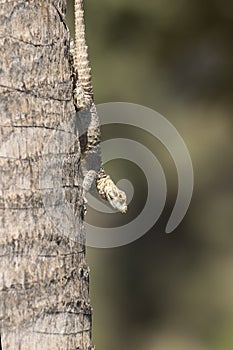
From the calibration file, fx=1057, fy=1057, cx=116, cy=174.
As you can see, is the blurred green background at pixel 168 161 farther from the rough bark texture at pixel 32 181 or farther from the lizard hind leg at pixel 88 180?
the rough bark texture at pixel 32 181

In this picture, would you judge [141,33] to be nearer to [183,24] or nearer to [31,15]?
[183,24]

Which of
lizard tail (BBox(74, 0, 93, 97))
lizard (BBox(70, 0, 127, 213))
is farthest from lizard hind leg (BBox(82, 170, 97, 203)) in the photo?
lizard tail (BBox(74, 0, 93, 97))

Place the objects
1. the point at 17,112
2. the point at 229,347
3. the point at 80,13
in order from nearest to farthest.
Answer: the point at 17,112 < the point at 80,13 < the point at 229,347

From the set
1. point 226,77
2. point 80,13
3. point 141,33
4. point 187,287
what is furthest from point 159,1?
point 80,13

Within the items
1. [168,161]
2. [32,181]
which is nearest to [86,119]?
[32,181]

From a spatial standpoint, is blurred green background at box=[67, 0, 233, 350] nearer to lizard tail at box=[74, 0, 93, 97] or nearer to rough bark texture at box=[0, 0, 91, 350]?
lizard tail at box=[74, 0, 93, 97]
